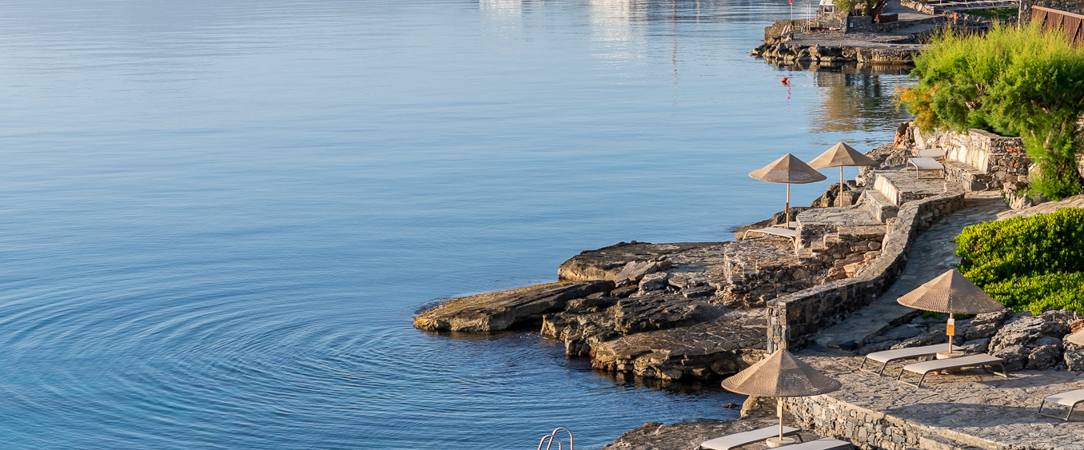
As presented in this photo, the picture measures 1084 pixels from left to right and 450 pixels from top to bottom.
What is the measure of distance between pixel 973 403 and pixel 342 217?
3388 cm

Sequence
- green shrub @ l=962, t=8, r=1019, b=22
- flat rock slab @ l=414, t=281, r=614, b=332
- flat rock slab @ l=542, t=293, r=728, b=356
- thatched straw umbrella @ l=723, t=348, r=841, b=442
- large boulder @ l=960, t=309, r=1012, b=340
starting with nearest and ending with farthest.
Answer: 1. thatched straw umbrella @ l=723, t=348, r=841, b=442
2. large boulder @ l=960, t=309, r=1012, b=340
3. flat rock slab @ l=542, t=293, r=728, b=356
4. flat rock slab @ l=414, t=281, r=614, b=332
5. green shrub @ l=962, t=8, r=1019, b=22

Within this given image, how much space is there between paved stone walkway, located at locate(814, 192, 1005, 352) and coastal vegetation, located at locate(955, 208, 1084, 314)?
0.73 m

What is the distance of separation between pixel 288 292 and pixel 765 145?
112 feet

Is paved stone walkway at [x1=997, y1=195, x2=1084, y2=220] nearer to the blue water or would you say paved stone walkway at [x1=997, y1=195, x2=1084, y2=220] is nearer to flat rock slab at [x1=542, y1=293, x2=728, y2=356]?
flat rock slab at [x1=542, y1=293, x2=728, y2=356]

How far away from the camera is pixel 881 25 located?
11125cm

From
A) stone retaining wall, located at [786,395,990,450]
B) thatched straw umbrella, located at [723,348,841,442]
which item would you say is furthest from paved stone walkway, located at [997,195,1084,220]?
thatched straw umbrella, located at [723,348,841,442]

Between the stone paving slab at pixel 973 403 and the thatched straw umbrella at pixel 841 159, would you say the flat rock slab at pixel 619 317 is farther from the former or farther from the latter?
the stone paving slab at pixel 973 403

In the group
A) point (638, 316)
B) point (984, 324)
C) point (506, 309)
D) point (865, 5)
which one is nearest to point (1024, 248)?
point (984, 324)

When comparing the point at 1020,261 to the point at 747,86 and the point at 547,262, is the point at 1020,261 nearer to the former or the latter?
the point at 547,262

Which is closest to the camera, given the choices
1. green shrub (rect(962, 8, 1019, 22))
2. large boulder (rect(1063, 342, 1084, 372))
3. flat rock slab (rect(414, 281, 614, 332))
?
large boulder (rect(1063, 342, 1084, 372))

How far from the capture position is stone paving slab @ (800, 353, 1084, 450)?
738 inches

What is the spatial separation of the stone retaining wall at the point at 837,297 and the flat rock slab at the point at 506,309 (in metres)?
8.73

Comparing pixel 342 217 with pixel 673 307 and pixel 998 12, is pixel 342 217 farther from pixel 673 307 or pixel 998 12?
pixel 998 12

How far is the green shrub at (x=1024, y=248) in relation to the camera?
85.0ft
